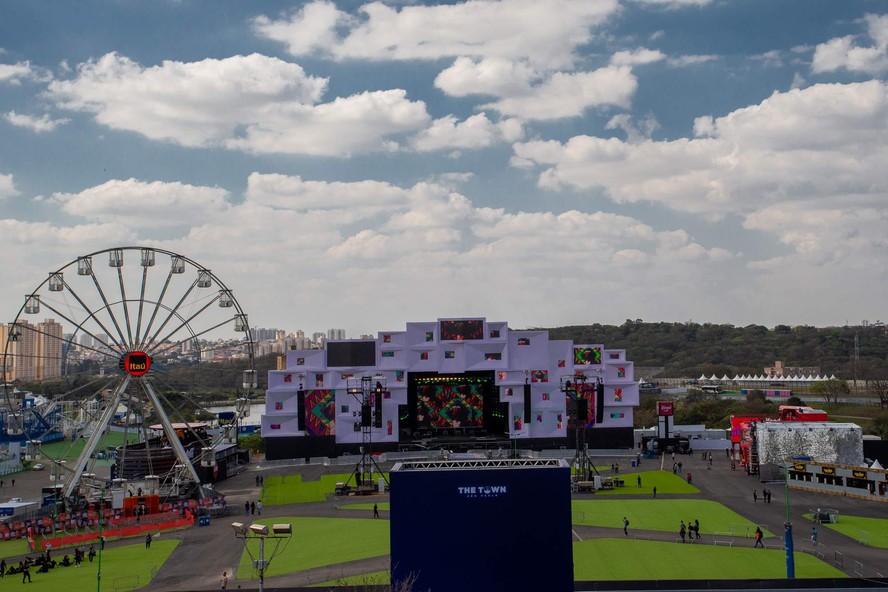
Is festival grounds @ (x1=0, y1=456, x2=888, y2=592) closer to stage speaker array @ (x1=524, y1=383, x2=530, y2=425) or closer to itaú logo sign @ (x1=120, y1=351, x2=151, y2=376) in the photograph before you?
itaú logo sign @ (x1=120, y1=351, x2=151, y2=376)

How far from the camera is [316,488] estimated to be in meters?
70.1

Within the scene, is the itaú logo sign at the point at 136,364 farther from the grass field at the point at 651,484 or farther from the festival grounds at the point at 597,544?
the grass field at the point at 651,484

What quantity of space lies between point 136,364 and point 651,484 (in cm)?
4007

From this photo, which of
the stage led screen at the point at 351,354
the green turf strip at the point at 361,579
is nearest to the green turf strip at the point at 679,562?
the green turf strip at the point at 361,579

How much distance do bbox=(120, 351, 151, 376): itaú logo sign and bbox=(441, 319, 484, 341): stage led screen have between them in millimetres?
34404

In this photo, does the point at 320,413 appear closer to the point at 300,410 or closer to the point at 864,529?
the point at 300,410

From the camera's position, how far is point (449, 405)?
87.5 meters

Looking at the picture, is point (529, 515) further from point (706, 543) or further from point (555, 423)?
point (555, 423)

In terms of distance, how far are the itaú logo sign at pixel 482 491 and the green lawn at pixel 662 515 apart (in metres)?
26.1

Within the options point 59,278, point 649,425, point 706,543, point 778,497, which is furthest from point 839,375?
point 59,278

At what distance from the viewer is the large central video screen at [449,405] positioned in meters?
87.2

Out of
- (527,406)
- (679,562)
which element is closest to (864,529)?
(679,562)

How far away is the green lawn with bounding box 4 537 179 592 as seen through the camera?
Answer: 4075 centimetres

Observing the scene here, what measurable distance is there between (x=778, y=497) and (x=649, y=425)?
55.7m
